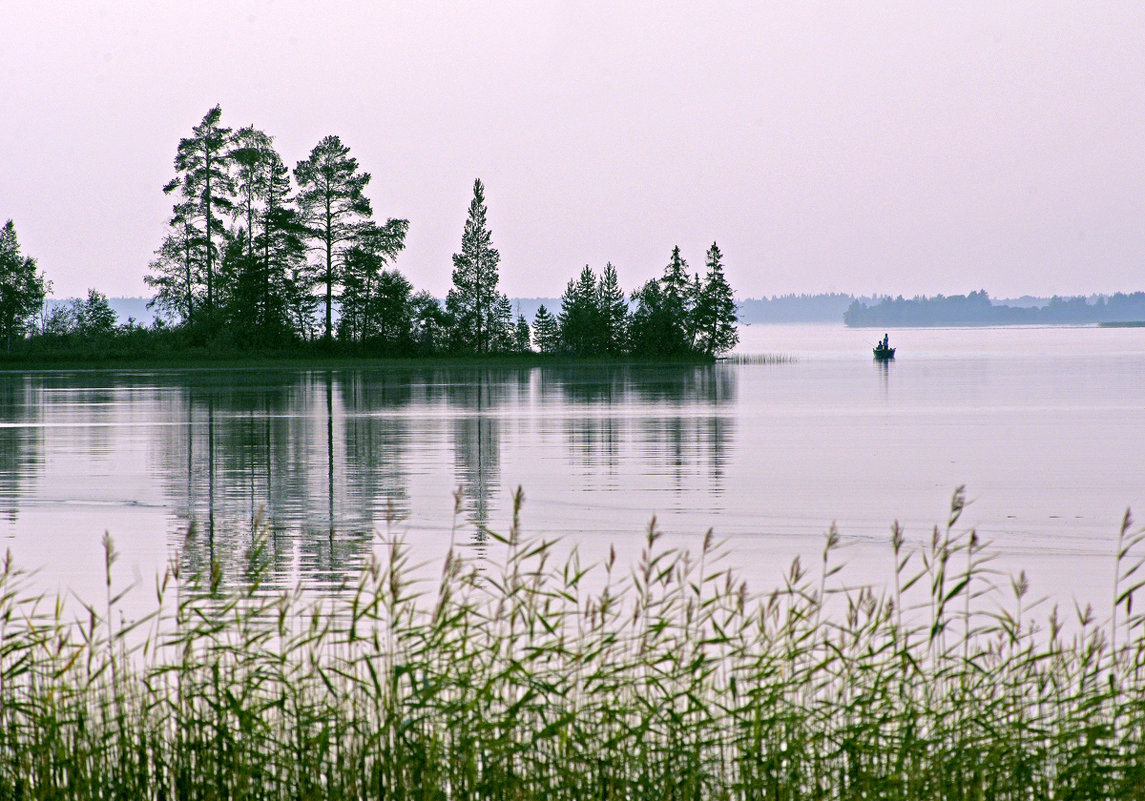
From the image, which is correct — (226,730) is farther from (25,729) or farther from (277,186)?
(277,186)

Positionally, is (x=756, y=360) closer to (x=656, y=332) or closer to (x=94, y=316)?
(x=656, y=332)

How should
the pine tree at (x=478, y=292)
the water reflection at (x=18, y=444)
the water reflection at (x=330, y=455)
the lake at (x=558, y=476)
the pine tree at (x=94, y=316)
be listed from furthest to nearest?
1. the pine tree at (x=478, y=292)
2. the pine tree at (x=94, y=316)
3. the water reflection at (x=18, y=444)
4. the water reflection at (x=330, y=455)
5. the lake at (x=558, y=476)

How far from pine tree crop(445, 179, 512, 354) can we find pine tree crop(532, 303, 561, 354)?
763cm

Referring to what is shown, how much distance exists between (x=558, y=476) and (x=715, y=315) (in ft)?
376

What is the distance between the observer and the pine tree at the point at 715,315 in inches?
5359

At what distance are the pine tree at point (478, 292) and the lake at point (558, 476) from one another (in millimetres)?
58605

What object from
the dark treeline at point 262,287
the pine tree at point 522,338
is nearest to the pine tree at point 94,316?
the dark treeline at point 262,287

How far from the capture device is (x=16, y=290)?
315 ft

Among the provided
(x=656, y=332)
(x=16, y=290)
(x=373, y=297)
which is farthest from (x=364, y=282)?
(x=656, y=332)

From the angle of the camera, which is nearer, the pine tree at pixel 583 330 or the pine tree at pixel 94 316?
the pine tree at pixel 94 316

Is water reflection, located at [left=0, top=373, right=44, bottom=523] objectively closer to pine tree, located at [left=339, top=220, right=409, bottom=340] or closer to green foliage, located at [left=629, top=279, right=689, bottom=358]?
pine tree, located at [left=339, top=220, right=409, bottom=340]

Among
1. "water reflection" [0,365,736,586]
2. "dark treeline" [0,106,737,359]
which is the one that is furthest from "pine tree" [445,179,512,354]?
"water reflection" [0,365,736,586]

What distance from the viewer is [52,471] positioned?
24406 mm

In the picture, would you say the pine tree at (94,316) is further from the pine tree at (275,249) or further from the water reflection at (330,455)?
the water reflection at (330,455)
